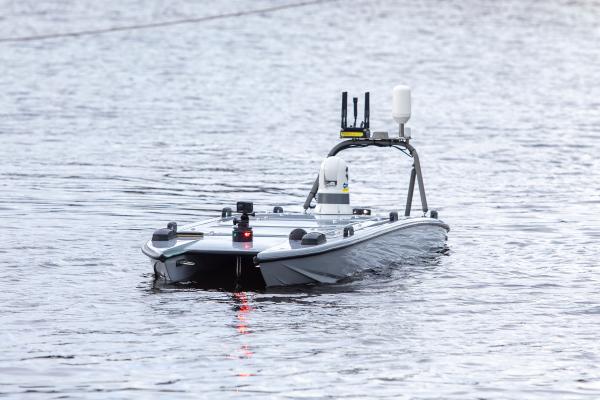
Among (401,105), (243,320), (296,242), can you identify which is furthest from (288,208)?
(243,320)

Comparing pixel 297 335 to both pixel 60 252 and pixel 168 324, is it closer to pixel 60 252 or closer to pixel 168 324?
pixel 168 324

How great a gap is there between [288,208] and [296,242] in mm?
10743

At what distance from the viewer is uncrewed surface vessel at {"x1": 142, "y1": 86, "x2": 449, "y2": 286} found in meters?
19.8

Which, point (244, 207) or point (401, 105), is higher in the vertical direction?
point (401, 105)

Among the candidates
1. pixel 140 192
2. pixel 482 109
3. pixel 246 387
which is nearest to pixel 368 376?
pixel 246 387

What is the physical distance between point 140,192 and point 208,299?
48.6 feet

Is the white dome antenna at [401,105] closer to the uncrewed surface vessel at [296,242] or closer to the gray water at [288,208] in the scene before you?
the uncrewed surface vessel at [296,242]

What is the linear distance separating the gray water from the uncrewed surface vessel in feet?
1.12

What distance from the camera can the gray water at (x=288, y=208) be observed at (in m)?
15.9

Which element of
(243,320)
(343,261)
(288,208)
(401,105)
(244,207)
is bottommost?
(243,320)

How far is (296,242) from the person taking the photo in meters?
20.0

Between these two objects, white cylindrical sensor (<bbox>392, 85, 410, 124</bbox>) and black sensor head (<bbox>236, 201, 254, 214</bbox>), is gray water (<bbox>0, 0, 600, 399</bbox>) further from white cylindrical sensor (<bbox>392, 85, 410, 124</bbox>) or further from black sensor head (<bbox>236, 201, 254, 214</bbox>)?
white cylindrical sensor (<bbox>392, 85, 410, 124</bbox>)

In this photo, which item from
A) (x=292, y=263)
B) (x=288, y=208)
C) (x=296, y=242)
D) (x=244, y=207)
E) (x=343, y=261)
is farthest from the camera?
(x=288, y=208)

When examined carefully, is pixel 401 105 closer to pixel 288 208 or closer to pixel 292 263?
pixel 292 263
